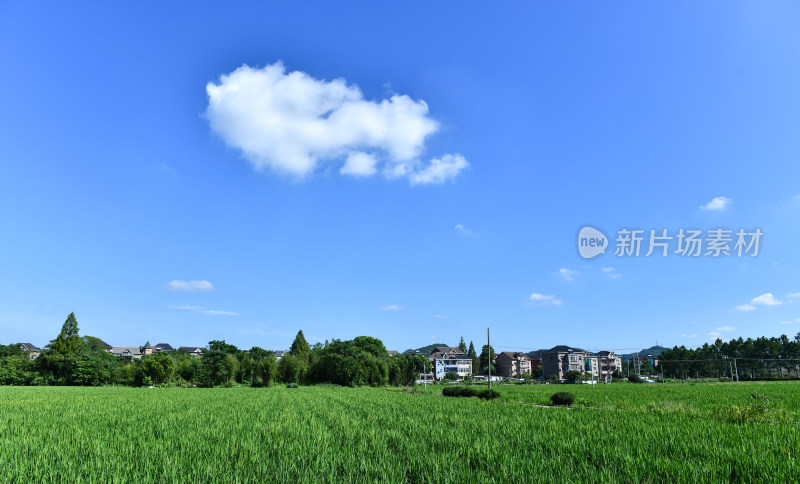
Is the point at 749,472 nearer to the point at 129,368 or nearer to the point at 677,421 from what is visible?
the point at 677,421

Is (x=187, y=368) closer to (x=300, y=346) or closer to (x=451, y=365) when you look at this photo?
(x=300, y=346)

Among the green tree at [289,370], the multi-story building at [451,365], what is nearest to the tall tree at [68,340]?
the green tree at [289,370]

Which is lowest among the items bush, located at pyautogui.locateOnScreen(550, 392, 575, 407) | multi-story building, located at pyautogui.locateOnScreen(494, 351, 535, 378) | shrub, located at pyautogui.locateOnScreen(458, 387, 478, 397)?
multi-story building, located at pyautogui.locateOnScreen(494, 351, 535, 378)

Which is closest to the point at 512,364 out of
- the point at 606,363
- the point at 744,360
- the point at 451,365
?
the point at 451,365

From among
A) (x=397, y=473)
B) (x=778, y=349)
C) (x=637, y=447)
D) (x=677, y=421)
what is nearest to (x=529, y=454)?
(x=637, y=447)

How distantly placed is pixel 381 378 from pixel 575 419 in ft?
197

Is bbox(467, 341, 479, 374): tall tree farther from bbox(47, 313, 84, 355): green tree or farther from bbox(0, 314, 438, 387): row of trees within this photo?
bbox(47, 313, 84, 355): green tree

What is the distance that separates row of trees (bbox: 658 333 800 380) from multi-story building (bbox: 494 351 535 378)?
3752cm

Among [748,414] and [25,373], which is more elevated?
[748,414]

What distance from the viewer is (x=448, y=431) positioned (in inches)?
509

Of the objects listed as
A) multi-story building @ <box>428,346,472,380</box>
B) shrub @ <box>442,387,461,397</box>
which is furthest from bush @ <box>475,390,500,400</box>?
multi-story building @ <box>428,346,472,380</box>

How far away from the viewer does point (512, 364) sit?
13162cm

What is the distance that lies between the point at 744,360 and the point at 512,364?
5896 cm

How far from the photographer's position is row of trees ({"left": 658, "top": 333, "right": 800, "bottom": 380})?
10562 cm
